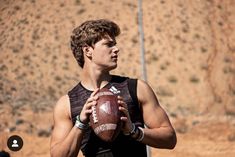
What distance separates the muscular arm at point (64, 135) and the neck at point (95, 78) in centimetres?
25

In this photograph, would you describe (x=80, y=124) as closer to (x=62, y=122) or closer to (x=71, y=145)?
(x=71, y=145)

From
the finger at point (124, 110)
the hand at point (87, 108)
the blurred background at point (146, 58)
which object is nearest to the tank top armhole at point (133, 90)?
the finger at point (124, 110)

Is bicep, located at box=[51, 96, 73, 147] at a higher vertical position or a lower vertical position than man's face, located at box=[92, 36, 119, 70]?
lower

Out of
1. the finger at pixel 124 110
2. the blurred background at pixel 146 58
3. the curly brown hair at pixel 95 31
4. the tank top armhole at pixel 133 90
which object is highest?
the curly brown hair at pixel 95 31

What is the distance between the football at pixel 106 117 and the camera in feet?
18.9

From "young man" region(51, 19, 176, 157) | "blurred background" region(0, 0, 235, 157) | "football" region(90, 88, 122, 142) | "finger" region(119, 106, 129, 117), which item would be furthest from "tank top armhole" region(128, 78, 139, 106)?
"blurred background" region(0, 0, 235, 157)

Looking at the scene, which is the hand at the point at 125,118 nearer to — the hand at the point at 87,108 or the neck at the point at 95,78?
the hand at the point at 87,108

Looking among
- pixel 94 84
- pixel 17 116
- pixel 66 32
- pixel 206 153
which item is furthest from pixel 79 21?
pixel 94 84

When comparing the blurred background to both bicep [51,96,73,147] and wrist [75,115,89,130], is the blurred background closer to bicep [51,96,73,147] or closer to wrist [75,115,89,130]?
bicep [51,96,73,147]

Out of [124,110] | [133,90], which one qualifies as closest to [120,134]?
[124,110]

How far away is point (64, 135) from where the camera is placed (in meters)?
6.10

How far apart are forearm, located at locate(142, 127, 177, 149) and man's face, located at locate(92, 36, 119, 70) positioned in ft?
2.32

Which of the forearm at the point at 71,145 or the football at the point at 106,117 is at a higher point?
the football at the point at 106,117

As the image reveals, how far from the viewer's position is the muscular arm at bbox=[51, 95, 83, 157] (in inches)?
228
